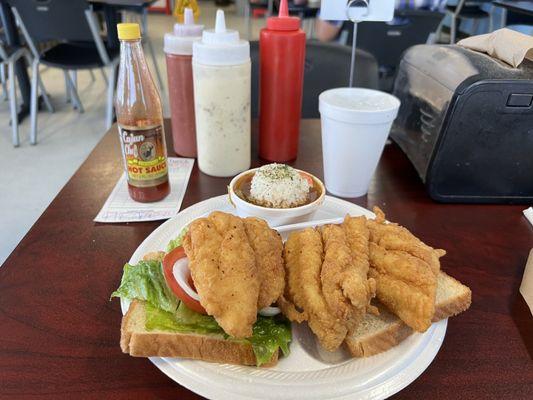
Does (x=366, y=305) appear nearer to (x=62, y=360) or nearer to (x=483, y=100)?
(x=62, y=360)

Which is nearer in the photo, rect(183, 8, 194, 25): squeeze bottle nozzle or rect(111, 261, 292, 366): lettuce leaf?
rect(111, 261, 292, 366): lettuce leaf

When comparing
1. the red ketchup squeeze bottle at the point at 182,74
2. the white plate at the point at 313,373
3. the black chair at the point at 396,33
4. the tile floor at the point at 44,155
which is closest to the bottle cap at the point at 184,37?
the red ketchup squeeze bottle at the point at 182,74

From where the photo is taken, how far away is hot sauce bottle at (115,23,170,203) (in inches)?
36.5

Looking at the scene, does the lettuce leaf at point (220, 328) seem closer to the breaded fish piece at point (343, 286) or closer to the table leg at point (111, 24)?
the breaded fish piece at point (343, 286)

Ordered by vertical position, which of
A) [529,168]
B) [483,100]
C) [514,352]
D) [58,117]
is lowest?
[58,117]

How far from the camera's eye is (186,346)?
0.59m

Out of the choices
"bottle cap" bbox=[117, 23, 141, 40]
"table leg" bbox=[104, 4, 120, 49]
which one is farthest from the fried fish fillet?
"table leg" bbox=[104, 4, 120, 49]

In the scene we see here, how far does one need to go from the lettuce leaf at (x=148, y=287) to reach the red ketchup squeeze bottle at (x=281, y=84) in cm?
62

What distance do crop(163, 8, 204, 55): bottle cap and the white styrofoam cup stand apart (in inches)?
15.8

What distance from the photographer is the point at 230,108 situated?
108cm

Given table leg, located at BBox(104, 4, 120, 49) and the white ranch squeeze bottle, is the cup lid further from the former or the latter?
table leg, located at BBox(104, 4, 120, 49)

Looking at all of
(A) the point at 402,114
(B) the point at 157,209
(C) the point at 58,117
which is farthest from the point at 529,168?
(C) the point at 58,117

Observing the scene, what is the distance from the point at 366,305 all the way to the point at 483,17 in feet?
→ 17.6

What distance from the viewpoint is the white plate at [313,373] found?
1.81 feet
